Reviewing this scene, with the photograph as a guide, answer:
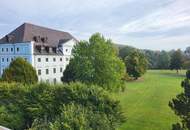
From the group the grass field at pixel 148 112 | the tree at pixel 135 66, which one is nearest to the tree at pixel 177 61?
the tree at pixel 135 66

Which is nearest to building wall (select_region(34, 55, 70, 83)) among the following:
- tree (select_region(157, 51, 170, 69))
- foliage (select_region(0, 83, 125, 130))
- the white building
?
the white building

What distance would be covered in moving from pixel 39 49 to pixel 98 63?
20.9m

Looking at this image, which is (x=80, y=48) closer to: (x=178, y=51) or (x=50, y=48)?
(x=50, y=48)

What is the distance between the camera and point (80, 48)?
3412cm

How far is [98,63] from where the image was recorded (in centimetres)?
3316

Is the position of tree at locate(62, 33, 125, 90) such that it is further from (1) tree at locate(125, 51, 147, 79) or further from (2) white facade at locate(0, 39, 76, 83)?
(1) tree at locate(125, 51, 147, 79)

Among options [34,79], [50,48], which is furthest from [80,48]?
[50,48]

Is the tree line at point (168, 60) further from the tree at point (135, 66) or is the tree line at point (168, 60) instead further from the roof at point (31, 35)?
the roof at point (31, 35)

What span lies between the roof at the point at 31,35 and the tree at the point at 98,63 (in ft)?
63.0

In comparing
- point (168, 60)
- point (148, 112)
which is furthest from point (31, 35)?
point (168, 60)

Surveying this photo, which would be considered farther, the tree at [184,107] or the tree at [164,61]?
the tree at [164,61]

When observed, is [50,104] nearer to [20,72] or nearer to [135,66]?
[20,72]

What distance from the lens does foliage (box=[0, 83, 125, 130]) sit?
1892 cm

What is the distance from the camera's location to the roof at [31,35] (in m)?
50.2
